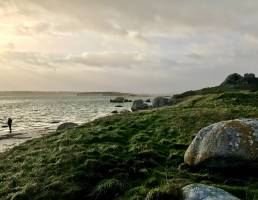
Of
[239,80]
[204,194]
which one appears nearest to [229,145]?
[204,194]

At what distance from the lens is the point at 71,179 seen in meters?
17.3

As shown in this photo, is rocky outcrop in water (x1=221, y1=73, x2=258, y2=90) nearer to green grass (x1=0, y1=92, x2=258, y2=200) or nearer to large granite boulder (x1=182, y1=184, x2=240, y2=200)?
green grass (x1=0, y1=92, x2=258, y2=200)

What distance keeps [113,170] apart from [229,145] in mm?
5014

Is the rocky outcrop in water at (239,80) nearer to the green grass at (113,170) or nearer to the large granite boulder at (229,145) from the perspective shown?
the green grass at (113,170)

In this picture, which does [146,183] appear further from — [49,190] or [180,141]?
[180,141]

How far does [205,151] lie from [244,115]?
42.9ft

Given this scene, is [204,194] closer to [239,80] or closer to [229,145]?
[229,145]

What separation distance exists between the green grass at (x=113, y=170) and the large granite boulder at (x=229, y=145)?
1.81 feet

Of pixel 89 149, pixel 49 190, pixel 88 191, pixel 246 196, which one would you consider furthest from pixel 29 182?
pixel 246 196

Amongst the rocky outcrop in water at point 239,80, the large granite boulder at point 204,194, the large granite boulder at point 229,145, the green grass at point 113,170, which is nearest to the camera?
the large granite boulder at point 204,194

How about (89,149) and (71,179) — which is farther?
(89,149)

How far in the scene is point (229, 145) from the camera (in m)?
16.4

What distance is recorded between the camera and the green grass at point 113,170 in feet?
51.8

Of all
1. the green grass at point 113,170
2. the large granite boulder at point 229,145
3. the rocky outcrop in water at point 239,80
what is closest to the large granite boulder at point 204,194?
the green grass at point 113,170
